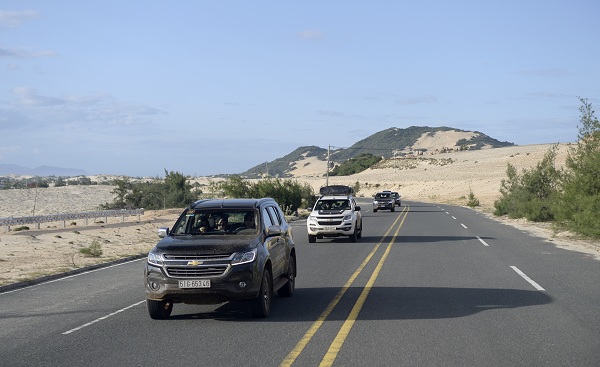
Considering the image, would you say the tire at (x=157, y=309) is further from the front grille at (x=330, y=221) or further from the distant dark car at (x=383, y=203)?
the distant dark car at (x=383, y=203)

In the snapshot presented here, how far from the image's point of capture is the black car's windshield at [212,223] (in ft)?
38.3

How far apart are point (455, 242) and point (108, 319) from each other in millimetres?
16493

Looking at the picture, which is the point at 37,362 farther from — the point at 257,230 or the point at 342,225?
the point at 342,225

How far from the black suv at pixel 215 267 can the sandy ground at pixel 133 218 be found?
701 centimetres

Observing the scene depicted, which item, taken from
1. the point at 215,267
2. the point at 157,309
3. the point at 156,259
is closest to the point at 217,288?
the point at 215,267

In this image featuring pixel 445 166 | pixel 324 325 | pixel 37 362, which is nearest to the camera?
pixel 37 362

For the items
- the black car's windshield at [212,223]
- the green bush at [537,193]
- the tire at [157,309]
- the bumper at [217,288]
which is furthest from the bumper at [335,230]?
the green bush at [537,193]

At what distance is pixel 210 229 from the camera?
11.9 meters

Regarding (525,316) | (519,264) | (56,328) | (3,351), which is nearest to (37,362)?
(3,351)

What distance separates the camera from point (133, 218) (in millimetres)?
52500

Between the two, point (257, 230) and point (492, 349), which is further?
point (257, 230)

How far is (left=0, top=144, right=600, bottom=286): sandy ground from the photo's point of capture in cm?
2230

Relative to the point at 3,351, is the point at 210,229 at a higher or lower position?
higher

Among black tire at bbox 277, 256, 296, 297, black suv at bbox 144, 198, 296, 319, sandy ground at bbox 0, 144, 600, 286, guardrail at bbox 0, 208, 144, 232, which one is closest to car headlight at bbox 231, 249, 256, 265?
black suv at bbox 144, 198, 296, 319
